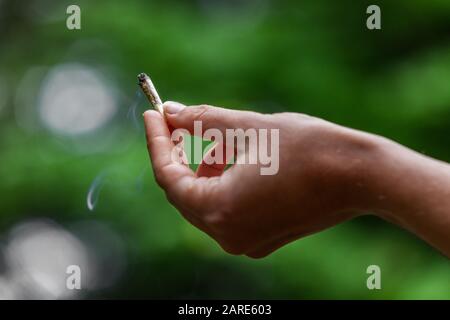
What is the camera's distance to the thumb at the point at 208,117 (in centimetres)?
90

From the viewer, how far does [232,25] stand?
224cm

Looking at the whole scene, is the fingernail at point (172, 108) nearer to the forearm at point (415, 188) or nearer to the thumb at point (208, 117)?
the thumb at point (208, 117)

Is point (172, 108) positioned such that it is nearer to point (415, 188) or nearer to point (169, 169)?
point (169, 169)

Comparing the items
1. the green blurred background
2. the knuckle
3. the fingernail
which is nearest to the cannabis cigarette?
the fingernail

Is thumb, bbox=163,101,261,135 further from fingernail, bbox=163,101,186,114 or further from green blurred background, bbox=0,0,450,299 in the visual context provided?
green blurred background, bbox=0,0,450,299

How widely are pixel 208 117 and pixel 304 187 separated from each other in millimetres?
141

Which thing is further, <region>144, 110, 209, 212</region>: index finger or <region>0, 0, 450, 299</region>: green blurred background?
<region>0, 0, 450, 299</region>: green blurred background

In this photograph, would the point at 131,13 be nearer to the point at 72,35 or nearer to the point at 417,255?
the point at 72,35

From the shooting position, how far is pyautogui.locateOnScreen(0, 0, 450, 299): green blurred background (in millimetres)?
1998

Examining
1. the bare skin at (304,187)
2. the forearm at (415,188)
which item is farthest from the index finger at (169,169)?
the forearm at (415,188)

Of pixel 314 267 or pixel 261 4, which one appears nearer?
pixel 314 267

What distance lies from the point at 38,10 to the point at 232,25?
79 cm
